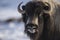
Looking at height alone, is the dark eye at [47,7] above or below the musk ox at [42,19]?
above

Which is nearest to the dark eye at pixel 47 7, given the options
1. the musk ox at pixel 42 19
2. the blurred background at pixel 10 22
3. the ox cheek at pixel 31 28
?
the musk ox at pixel 42 19

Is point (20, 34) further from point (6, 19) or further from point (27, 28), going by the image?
point (27, 28)

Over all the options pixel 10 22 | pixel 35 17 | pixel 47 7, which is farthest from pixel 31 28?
pixel 10 22

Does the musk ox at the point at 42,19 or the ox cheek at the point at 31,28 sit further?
the musk ox at the point at 42,19

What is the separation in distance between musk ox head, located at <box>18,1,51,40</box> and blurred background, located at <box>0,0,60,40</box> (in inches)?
86.5

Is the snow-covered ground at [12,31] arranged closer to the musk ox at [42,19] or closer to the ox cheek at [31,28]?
the musk ox at [42,19]

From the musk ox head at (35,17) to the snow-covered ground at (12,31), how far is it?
3183 mm

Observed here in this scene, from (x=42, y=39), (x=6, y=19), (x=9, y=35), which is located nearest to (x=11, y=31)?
(x=9, y=35)

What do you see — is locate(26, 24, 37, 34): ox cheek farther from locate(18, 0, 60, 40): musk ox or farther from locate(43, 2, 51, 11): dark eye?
locate(43, 2, 51, 11): dark eye

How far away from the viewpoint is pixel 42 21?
7691 mm

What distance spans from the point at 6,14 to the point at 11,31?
217 cm

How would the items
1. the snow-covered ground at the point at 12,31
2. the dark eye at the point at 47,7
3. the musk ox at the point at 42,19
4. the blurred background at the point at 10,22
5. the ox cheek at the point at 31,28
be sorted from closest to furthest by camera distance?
the ox cheek at the point at 31,28 → the musk ox at the point at 42,19 → the dark eye at the point at 47,7 → the snow-covered ground at the point at 12,31 → the blurred background at the point at 10,22

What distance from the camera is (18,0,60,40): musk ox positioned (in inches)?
293

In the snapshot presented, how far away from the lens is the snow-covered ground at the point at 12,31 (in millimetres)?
11336
